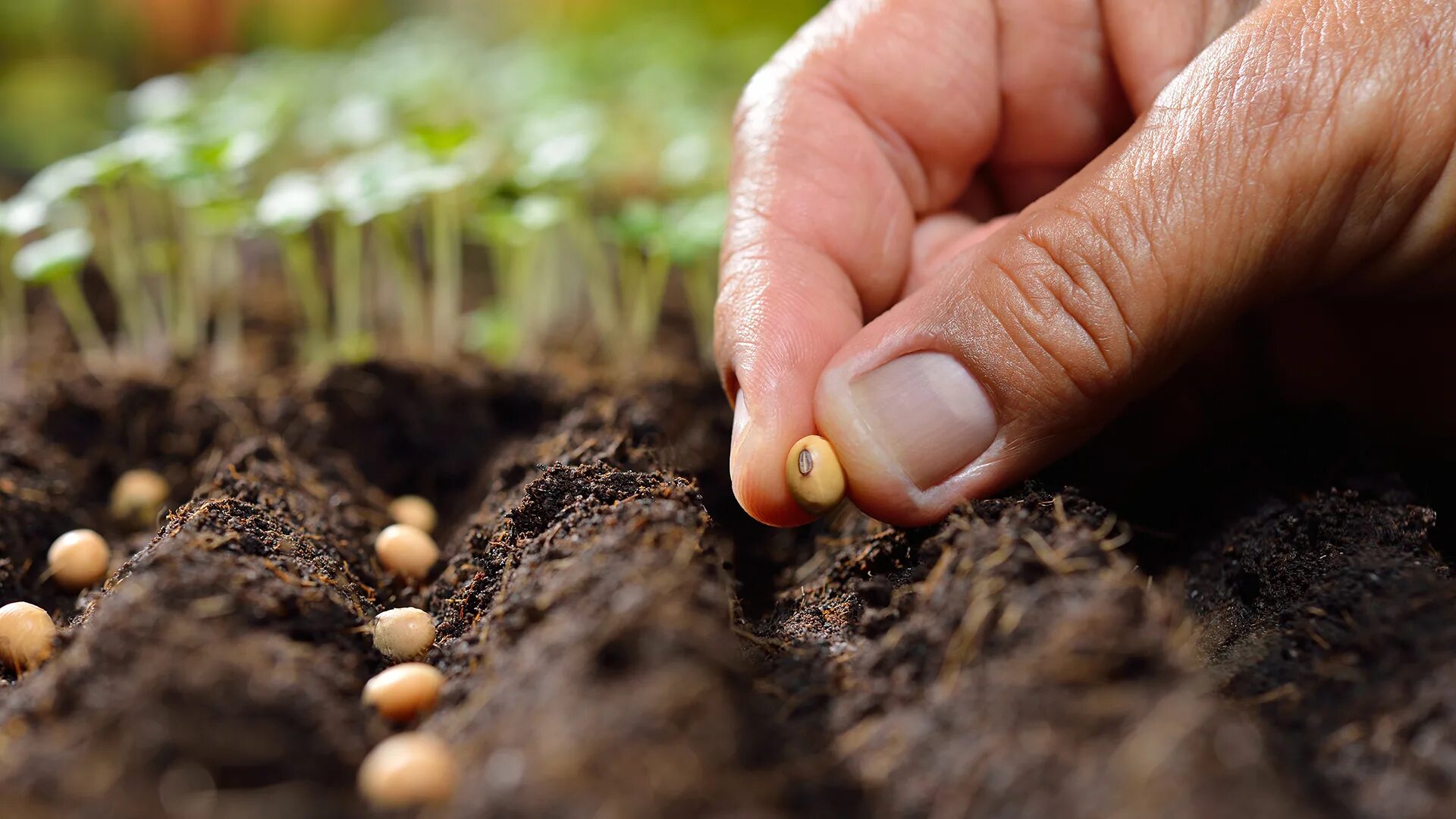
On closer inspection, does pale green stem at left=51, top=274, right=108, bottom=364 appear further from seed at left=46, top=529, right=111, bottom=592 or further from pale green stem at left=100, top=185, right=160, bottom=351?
seed at left=46, top=529, right=111, bottom=592

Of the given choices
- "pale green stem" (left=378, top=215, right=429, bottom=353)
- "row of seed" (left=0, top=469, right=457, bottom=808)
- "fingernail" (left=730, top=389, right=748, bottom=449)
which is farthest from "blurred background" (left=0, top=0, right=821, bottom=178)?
"fingernail" (left=730, top=389, right=748, bottom=449)

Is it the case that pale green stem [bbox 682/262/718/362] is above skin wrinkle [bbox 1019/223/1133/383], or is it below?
below

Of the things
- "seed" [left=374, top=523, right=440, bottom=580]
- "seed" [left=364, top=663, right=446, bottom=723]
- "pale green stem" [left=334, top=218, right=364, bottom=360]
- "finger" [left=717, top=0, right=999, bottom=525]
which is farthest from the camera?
"pale green stem" [left=334, top=218, right=364, bottom=360]

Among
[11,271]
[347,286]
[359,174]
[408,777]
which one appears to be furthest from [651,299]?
[408,777]

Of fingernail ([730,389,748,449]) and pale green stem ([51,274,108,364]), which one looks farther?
pale green stem ([51,274,108,364])

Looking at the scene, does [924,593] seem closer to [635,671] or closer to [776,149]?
Result: [635,671]

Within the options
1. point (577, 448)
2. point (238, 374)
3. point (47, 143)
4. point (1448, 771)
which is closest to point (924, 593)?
point (1448, 771)

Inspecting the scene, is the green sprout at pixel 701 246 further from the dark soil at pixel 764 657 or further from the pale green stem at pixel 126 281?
the pale green stem at pixel 126 281

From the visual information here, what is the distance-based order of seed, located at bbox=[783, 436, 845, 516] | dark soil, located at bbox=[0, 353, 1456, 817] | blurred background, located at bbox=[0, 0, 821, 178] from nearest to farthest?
dark soil, located at bbox=[0, 353, 1456, 817] → seed, located at bbox=[783, 436, 845, 516] → blurred background, located at bbox=[0, 0, 821, 178]
